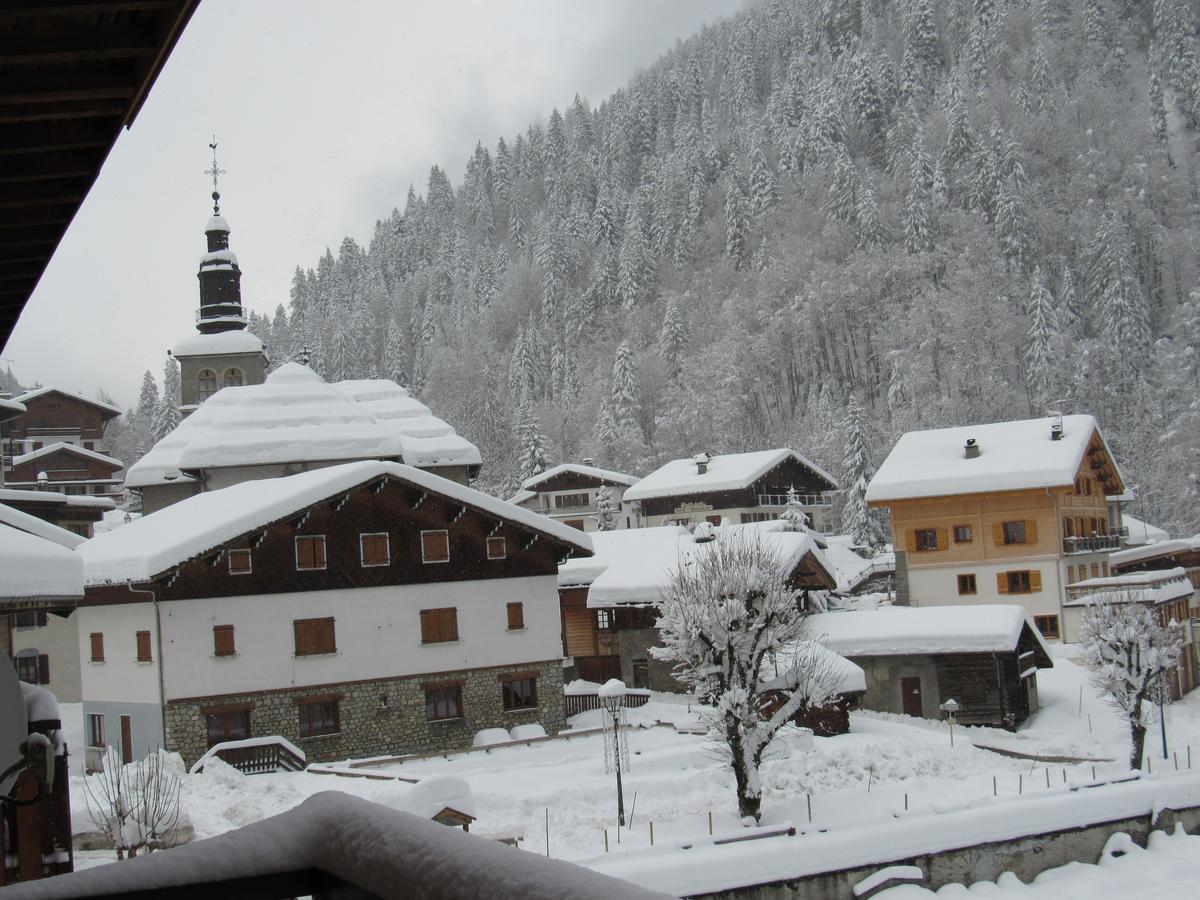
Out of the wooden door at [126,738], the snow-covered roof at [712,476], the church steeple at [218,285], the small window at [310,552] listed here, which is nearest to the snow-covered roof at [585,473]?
the snow-covered roof at [712,476]

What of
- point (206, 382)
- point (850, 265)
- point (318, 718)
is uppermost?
point (850, 265)

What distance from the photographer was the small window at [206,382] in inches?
2436

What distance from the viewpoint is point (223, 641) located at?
3077 centimetres

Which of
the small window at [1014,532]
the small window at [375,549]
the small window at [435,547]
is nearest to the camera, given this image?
the small window at [375,549]

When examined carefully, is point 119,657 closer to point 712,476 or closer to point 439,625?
point 439,625

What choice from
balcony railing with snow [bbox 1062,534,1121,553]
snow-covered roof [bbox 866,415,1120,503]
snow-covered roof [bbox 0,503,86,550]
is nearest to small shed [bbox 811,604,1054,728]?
balcony railing with snow [bbox 1062,534,1121,553]

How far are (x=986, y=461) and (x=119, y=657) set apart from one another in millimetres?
36055

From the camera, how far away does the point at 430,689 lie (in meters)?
33.6

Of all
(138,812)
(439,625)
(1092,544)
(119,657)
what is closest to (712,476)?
(1092,544)

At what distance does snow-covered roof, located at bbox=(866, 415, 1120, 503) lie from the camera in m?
50.5

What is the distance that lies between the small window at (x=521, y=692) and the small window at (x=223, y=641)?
7997 millimetres

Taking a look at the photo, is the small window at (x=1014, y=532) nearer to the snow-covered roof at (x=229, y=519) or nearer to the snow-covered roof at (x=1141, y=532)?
the snow-covered roof at (x=1141, y=532)

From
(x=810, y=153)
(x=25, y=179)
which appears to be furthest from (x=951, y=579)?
(x=810, y=153)

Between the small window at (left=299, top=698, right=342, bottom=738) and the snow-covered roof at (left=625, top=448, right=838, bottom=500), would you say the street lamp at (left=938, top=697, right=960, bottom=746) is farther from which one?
the snow-covered roof at (left=625, top=448, right=838, bottom=500)
